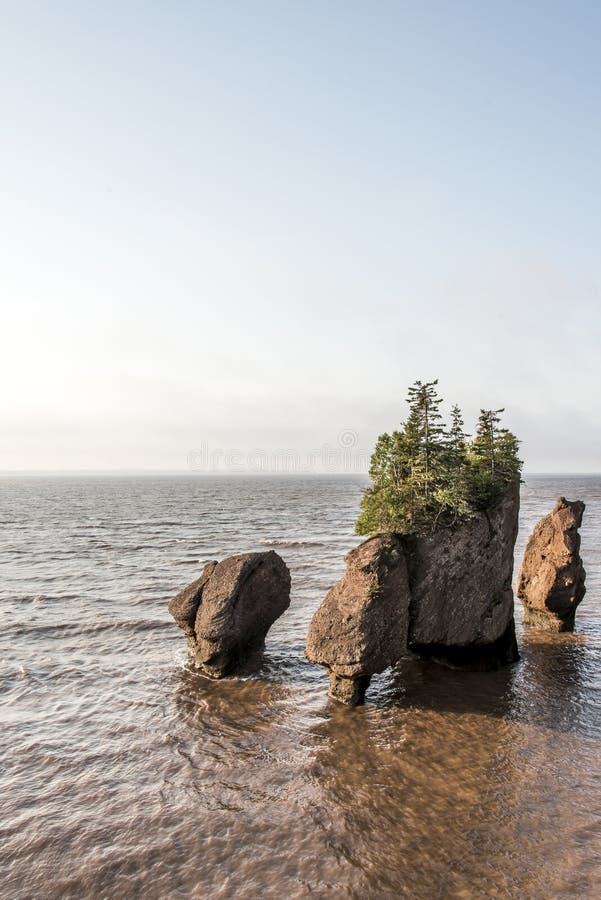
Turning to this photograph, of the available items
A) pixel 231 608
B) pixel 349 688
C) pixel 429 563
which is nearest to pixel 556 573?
pixel 429 563

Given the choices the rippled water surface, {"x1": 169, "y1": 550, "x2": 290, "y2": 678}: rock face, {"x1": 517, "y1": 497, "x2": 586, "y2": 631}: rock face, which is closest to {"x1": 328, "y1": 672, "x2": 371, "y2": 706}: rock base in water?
the rippled water surface

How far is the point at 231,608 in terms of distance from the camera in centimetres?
2581

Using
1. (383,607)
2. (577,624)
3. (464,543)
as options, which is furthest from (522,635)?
(383,607)

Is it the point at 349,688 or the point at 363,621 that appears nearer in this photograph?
the point at 363,621

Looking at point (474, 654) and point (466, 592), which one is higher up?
point (466, 592)

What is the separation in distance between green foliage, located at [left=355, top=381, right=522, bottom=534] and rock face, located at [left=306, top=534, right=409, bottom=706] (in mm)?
2110

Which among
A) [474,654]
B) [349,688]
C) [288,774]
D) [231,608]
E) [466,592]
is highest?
[466,592]

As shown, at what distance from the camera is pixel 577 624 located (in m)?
32.8

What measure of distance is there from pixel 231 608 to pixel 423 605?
9.29 m

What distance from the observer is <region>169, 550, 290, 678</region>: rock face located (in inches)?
1011

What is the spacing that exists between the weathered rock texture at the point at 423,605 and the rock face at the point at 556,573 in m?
5.59

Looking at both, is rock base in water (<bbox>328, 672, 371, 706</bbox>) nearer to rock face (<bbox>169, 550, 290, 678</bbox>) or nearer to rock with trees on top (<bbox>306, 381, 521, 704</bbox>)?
rock with trees on top (<bbox>306, 381, 521, 704</bbox>)

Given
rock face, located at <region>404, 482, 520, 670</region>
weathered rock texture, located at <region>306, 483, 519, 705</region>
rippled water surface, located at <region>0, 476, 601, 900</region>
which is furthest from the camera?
rock face, located at <region>404, 482, 520, 670</region>

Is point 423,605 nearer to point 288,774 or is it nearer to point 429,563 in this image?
point 429,563
